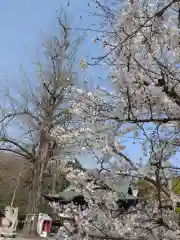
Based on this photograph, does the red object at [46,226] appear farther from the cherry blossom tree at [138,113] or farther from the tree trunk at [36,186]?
the cherry blossom tree at [138,113]

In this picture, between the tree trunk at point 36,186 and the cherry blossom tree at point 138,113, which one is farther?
the tree trunk at point 36,186

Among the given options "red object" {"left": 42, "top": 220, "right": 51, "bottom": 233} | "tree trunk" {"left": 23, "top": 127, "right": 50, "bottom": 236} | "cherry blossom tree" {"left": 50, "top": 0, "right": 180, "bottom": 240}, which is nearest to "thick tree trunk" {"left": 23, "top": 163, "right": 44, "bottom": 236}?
"tree trunk" {"left": 23, "top": 127, "right": 50, "bottom": 236}

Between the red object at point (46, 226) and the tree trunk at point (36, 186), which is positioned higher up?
the tree trunk at point (36, 186)

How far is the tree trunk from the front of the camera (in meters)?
10.2

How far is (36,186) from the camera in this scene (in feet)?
35.6

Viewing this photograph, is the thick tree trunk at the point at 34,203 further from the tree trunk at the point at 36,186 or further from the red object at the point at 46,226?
the red object at the point at 46,226

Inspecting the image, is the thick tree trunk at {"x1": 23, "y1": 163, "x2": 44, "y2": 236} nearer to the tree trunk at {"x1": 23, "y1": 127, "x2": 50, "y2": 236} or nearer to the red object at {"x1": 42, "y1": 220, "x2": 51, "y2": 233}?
the tree trunk at {"x1": 23, "y1": 127, "x2": 50, "y2": 236}

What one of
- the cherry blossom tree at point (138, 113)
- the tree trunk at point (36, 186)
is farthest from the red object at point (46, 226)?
the cherry blossom tree at point (138, 113)

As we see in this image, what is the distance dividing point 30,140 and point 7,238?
13.4ft

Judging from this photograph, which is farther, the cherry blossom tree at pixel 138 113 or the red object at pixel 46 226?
the red object at pixel 46 226

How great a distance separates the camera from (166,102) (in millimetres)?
2693

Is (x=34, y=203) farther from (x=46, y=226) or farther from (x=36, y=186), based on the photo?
(x=46, y=226)

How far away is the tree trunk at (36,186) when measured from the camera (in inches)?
403

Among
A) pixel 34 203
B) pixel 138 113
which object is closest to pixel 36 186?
pixel 34 203
